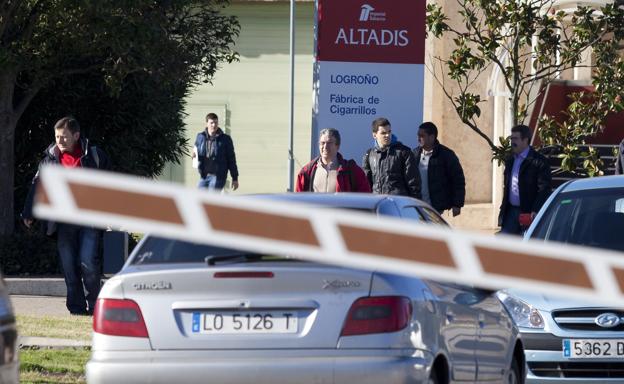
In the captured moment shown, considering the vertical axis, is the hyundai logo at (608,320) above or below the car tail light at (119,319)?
below

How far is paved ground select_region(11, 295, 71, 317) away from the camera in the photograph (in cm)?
1358

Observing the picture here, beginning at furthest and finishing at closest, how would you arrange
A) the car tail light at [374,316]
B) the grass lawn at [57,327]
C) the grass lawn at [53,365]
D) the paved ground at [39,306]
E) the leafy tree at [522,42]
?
the leafy tree at [522,42]
the paved ground at [39,306]
the grass lawn at [57,327]
the grass lawn at [53,365]
the car tail light at [374,316]

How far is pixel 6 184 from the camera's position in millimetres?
17500

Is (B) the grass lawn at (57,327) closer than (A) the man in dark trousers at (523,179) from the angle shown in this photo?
Yes

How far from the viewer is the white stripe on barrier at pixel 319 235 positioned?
2.00 m

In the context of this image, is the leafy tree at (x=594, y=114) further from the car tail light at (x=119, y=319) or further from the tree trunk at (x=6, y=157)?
the car tail light at (x=119, y=319)

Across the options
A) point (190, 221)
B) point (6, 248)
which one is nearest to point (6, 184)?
point (6, 248)

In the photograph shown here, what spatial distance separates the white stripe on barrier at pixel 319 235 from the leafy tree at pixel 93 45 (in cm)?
1335

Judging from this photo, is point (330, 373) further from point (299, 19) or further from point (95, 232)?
point (299, 19)

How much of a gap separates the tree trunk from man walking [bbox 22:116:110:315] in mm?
4195

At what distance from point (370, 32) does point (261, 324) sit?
34.0ft

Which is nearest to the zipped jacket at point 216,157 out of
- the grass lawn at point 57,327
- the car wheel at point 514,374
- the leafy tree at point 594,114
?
the leafy tree at point 594,114

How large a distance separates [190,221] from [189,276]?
441cm

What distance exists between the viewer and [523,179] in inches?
569
